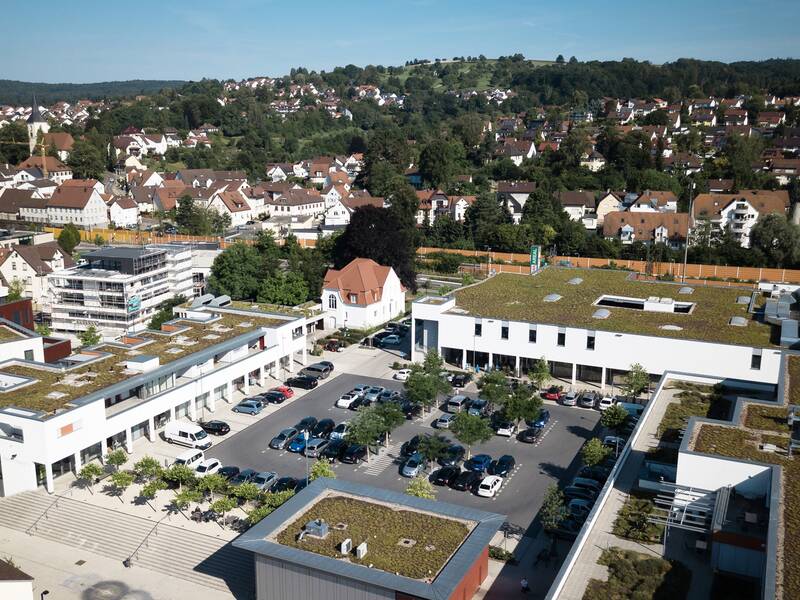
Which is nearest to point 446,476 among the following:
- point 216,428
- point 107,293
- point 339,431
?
point 339,431

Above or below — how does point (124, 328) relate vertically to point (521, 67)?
below

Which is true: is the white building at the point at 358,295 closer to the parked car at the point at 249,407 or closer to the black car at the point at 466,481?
the parked car at the point at 249,407

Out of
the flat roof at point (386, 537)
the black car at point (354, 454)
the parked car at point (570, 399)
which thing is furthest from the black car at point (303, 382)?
the flat roof at point (386, 537)

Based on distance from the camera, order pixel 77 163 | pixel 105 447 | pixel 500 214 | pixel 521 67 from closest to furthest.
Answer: pixel 105 447 < pixel 500 214 < pixel 77 163 < pixel 521 67

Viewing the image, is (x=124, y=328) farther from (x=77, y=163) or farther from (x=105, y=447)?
(x=77, y=163)

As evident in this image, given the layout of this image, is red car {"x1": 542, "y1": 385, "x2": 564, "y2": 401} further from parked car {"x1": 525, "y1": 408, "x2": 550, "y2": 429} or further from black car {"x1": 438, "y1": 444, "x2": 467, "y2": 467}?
black car {"x1": 438, "y1": 444, "x2": 467, "y2": 467}

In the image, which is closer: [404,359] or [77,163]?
[404,359]

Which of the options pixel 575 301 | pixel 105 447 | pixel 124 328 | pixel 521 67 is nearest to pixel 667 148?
pixel 575 301

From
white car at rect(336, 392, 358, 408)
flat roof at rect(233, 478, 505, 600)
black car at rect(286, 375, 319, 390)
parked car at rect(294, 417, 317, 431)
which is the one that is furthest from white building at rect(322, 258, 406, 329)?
flat roof at rect(233, 478, 505, 600)

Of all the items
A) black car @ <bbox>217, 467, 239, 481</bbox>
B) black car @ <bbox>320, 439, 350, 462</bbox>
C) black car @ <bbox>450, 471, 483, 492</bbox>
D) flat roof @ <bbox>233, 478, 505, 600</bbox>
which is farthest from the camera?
black car @ <bbox>320, 439, 350, 462</bbox>
